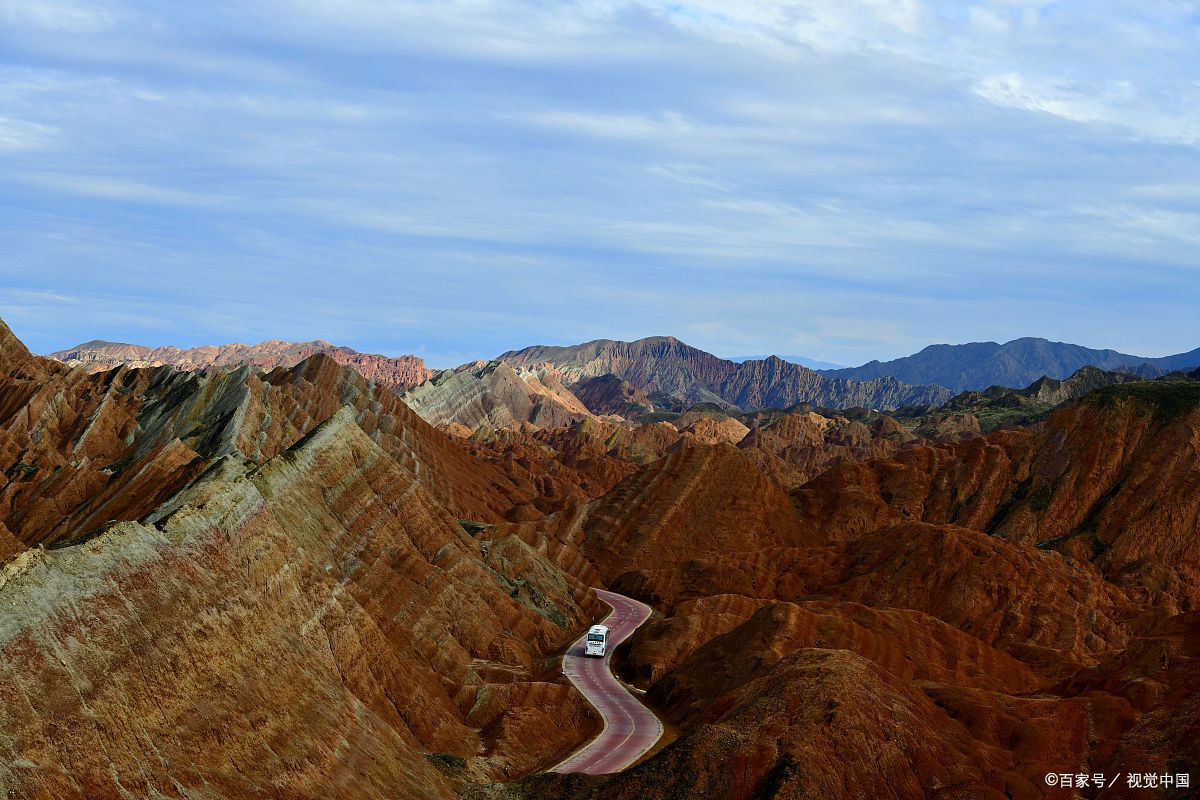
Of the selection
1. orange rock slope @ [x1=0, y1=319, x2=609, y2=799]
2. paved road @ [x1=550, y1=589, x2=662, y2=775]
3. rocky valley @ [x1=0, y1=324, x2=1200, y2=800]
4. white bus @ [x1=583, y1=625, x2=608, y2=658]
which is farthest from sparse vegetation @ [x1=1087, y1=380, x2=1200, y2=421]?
white bus @ [x1=583, y1=625, x2=608, y2=658]

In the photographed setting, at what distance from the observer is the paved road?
6425 cm

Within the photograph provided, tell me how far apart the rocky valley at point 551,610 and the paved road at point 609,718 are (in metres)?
1.71

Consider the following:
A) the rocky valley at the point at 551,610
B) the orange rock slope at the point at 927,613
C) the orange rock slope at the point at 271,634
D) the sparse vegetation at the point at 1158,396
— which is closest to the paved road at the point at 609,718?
the rocky valley at the point at 551,610

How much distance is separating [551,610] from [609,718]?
104 feet

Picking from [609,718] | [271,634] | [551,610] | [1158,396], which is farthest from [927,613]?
[271,634]

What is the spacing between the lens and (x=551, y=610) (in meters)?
106

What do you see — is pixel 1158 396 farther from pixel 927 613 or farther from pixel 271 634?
pixel 271 634

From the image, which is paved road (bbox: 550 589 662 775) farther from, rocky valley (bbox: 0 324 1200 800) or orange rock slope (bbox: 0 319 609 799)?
orange rock slope (bbox: 0 319 609 799)

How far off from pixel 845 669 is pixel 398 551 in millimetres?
36032

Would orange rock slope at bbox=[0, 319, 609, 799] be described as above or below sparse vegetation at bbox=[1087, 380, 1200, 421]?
below

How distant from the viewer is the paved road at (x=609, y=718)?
211 ft

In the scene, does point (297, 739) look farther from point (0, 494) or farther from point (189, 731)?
point (0, 494)

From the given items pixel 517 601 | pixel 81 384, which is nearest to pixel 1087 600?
pixel 517 601

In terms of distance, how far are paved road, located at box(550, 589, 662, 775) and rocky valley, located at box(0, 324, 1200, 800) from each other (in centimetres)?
171
